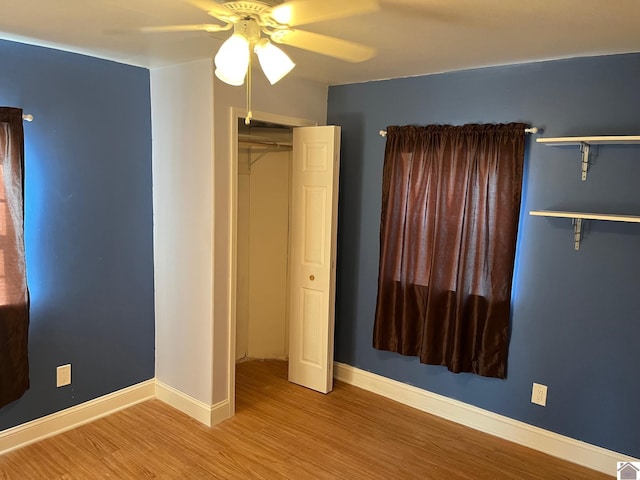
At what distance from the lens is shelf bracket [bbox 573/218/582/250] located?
8.98 ft

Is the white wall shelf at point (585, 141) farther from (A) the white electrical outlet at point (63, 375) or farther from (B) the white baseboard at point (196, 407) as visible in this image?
(A) the white electrical outlet at point (63, 375)

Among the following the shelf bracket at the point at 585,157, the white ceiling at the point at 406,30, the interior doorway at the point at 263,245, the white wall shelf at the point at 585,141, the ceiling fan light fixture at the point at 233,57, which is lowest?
the interior doorway at the point at 263,245

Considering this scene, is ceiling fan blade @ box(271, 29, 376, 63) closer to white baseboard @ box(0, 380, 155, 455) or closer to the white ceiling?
the white ceiling

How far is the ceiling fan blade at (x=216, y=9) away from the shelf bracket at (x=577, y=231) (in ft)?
7.08

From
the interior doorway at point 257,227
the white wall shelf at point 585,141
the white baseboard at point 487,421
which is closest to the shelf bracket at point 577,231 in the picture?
the white wall shelf at point 585,141

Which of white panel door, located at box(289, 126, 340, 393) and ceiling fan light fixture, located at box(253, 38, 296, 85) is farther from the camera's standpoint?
white panel door, located at box(289, 126, 340, 393)

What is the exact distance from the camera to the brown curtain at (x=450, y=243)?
9.79 ft

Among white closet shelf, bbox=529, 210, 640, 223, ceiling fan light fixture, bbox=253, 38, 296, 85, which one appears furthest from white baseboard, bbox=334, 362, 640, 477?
ceiling fan light fixture, bbox=253, 38, 296, 85

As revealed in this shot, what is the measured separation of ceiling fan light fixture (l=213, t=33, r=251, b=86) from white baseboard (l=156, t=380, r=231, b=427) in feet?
7.48

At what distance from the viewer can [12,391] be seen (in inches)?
109

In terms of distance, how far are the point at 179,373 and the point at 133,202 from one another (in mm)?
1238

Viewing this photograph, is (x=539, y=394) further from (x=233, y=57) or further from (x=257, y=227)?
(x=233, y=57)

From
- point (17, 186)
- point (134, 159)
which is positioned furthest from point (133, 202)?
point (17, 186)

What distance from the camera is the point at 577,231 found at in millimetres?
2762
